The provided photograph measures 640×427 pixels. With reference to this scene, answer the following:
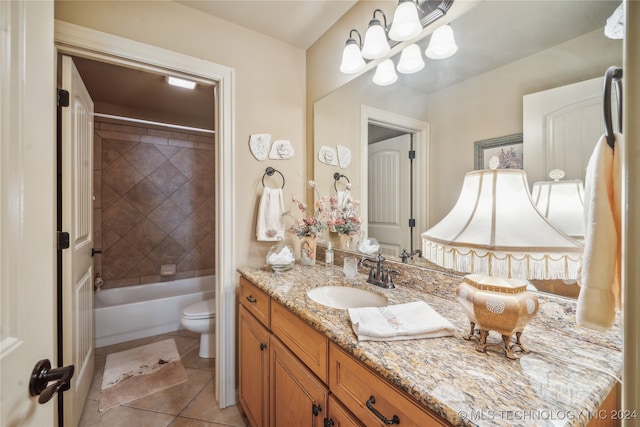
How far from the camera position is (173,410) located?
1669 millimetres

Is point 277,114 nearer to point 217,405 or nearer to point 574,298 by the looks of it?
point 574,298

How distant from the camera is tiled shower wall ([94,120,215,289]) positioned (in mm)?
2803

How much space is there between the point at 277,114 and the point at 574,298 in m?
1.81

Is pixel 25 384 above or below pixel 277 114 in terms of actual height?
below

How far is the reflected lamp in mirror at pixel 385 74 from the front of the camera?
4.60 ft

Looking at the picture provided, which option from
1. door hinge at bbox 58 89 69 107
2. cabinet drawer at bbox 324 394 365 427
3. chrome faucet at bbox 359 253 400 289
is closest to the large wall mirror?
chrome faucet at bbox 359 253 400 289

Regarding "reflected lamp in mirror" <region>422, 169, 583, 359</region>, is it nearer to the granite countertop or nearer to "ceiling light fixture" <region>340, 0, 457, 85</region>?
the granite countertop

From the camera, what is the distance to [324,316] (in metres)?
0.91

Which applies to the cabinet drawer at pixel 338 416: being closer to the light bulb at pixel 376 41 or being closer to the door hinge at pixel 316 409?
the door hinge at pixel 316 409

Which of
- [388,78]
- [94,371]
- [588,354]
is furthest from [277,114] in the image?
[94,371]

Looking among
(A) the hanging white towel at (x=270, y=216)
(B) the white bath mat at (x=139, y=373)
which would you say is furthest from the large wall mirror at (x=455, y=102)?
(B) the white bath mat at (x=139, y=373)

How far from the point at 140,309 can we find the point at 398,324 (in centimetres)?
269

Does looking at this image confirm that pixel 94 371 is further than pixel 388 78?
Yes

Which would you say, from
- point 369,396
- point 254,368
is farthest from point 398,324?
point 254,368
